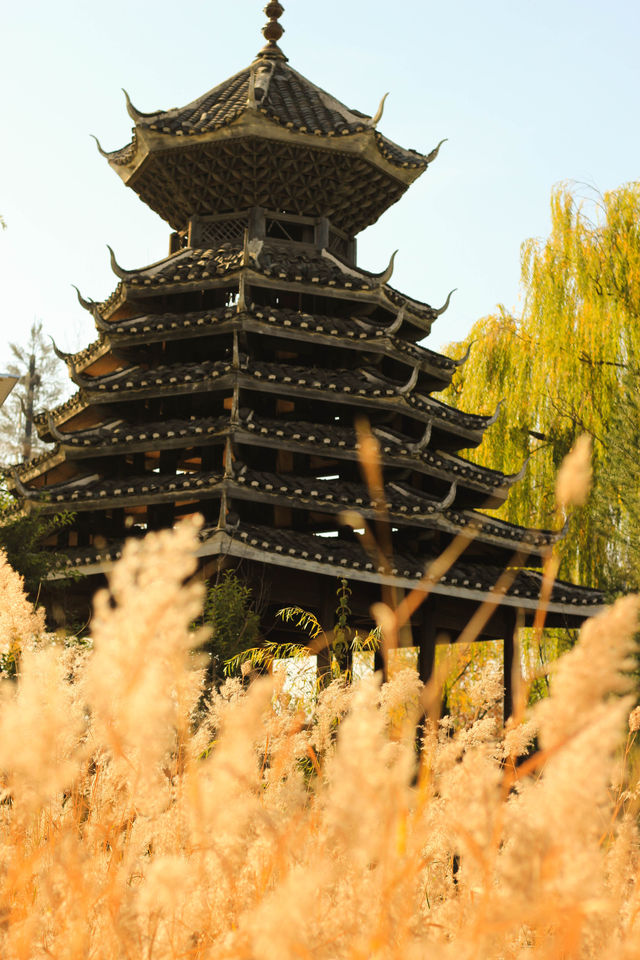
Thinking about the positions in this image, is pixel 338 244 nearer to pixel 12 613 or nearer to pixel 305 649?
pixel 305 649

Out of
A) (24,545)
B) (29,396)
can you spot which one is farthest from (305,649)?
(29,396)

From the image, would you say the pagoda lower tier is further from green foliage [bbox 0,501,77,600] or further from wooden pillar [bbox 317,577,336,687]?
green foliage [bbox 0,501,77,600]

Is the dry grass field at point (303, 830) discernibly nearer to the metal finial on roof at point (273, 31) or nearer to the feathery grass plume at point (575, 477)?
the feathery grass plume at point (575, 477)

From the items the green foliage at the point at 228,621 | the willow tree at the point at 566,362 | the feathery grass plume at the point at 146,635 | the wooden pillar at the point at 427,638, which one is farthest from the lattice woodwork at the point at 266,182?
the feathery grass plume at the point at 146,635

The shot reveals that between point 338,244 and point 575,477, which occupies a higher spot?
point 338,244

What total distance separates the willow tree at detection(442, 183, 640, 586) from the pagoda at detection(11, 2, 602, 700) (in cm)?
134

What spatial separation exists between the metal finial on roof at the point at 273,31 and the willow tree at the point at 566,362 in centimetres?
638

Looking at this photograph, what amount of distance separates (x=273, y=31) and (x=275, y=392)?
893 cm

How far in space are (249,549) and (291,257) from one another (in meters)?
6.30

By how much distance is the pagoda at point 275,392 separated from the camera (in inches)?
565

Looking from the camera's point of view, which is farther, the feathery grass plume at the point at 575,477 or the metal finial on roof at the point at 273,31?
the metal finial on roof at the point at 273,31

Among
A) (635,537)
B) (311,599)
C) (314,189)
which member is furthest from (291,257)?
(635,537)

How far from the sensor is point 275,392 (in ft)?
49.3

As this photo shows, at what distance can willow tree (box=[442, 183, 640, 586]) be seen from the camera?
18.0 metres
